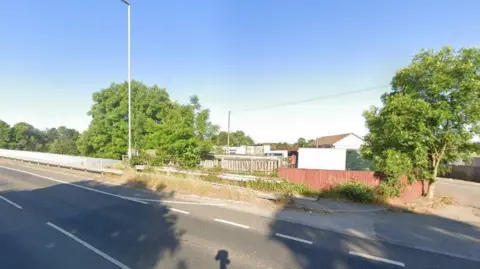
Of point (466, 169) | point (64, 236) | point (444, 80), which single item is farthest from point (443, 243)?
point (466, 169)

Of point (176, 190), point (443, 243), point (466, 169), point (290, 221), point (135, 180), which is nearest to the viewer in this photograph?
point (443, 243)

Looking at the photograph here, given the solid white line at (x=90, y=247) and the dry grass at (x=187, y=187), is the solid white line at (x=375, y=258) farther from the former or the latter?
the dry grass at (x=187, y=187)

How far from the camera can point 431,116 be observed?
1098 centimetres

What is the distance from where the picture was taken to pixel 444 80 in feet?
35.7

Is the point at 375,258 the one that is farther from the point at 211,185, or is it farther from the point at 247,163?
the point at 247,163

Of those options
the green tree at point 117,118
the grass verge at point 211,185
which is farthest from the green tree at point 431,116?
the green tree at point 117,118

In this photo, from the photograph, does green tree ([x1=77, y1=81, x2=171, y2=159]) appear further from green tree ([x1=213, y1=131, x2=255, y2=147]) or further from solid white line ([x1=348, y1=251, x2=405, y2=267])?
green tree ([x1=213, y1=131, x2=255, y2=147])

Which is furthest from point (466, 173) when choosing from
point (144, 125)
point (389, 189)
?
point (144, 125)

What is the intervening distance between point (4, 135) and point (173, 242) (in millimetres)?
79097

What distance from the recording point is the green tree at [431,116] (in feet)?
35.5

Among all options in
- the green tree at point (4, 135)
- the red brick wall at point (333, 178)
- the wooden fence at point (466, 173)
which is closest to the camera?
the red brick wall at point (333, 178)

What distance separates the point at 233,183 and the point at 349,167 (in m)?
11.3

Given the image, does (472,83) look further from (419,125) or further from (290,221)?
(290,221)

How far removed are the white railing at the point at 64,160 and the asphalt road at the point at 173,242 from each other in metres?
12.7
